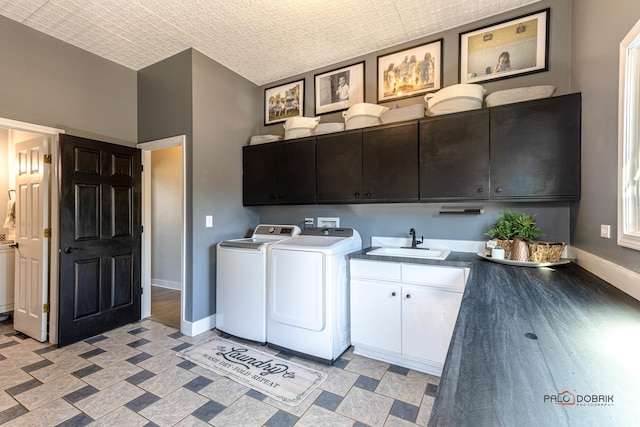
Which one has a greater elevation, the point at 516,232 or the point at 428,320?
the point at 516,232

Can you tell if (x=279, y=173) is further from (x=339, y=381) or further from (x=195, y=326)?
(x=339, y=381)

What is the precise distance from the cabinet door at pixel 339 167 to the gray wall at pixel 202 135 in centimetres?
112

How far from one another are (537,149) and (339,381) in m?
2.21

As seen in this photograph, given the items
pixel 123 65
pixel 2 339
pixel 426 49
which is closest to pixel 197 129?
pixel 123 65

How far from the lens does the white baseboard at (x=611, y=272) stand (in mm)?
1245

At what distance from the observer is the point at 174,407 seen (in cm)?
180

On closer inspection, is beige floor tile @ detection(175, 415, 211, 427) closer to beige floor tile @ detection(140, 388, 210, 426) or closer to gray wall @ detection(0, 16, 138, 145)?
beige floor tile @ detection(140, 388, 210, 426)

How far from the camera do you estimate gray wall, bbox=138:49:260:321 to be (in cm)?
290

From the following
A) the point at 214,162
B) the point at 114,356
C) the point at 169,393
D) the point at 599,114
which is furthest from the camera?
the point at 214,162

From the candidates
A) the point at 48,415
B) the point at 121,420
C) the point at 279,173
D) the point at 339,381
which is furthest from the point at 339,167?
the point at 48,415

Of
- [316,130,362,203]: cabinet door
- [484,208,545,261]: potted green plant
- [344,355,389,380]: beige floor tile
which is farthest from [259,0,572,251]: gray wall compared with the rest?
[344,355,389,380]: beige floor tile

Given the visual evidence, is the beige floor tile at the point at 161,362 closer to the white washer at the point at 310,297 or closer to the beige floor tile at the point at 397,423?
the white washer at the point at 310,297

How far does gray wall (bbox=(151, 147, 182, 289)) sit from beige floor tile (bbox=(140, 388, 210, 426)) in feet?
9.59

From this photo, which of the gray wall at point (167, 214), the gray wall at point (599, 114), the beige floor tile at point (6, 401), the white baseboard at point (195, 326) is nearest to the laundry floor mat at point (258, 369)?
the white baseboard at point (195, 326)
